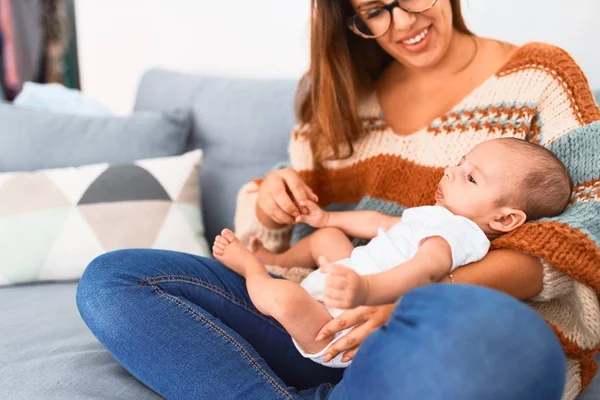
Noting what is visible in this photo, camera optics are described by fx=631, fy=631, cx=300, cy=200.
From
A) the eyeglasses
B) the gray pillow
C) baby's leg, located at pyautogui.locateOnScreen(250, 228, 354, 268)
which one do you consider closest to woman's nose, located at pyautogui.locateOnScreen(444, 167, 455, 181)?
baby's leg, located at pyautogui.locateOnScreen(250, 228, 354, 268)

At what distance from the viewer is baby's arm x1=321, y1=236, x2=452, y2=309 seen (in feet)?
2.84

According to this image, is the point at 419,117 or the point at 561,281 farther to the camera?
the point at 419,117

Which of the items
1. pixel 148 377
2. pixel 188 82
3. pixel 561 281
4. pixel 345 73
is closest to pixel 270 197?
pixel 345 73

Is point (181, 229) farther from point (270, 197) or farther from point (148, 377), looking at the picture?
point (148, 377)

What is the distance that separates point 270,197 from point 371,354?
23.7 inches

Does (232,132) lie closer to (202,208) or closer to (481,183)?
(202,208)

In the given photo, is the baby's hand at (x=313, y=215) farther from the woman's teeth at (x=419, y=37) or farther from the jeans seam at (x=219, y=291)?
the woman's teeth at (x=419, y=37)

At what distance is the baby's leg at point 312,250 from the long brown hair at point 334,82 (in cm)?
23

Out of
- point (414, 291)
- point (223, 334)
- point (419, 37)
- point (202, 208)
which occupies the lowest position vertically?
point (202, 208)

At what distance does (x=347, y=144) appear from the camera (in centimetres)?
147

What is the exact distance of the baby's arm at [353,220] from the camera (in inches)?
49.7

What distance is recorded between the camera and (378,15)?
4.36ft

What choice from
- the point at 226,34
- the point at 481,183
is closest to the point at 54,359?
the point at 481,183

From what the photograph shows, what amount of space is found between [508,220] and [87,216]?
3.51ft
